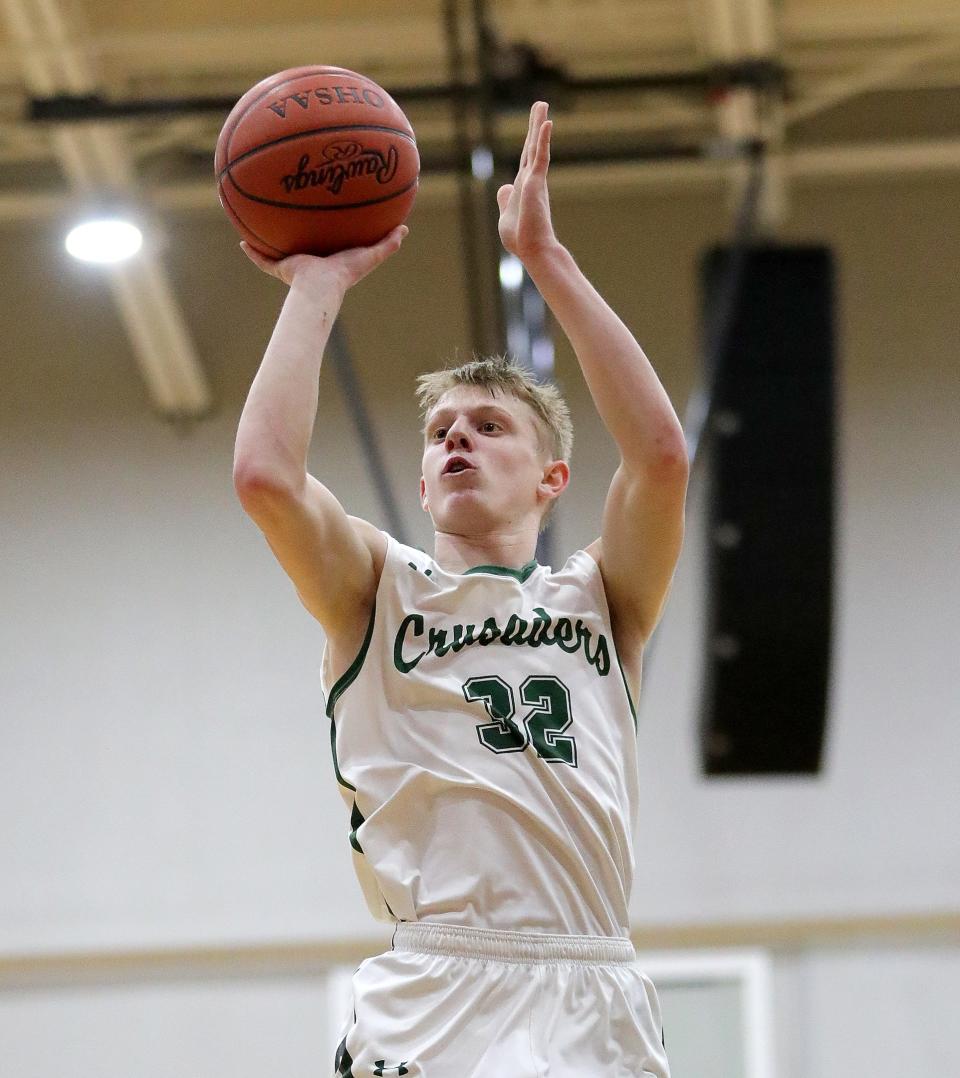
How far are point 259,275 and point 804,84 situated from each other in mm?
3749

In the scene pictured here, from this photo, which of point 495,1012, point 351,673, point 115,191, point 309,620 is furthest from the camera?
point 309,620

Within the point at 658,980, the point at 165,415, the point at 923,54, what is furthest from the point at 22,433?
the point at 923,54

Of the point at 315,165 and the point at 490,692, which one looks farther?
the point at 315,165

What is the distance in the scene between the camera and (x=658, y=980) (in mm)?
8430

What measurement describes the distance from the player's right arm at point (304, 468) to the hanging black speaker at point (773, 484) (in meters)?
5.60

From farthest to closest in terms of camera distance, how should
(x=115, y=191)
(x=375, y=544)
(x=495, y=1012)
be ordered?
(x=115, y=191), (x=375, y=544), (x=495, y=1012)

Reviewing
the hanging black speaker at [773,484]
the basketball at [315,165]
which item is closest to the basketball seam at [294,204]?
the basketball at [315,165]

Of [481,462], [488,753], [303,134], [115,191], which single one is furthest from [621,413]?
[115,191]

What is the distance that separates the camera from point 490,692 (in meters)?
2.79

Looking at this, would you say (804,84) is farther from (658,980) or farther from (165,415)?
(658,980)

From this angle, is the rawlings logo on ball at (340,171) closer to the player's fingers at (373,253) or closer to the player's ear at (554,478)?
Result: the player's fingers at (373,253)

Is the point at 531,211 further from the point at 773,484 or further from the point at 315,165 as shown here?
the point at 773,484

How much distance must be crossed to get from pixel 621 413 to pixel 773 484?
→ 227 inches

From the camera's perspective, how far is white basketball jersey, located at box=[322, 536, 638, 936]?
267 cm
